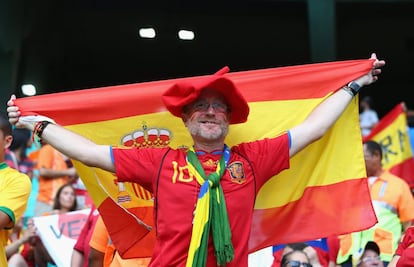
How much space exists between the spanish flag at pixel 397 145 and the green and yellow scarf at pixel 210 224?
18.7ft

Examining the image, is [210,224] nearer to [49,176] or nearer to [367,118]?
[49,176]

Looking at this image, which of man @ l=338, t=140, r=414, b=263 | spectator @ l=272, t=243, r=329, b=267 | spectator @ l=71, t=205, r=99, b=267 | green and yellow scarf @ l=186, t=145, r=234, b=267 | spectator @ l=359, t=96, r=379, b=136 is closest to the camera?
green and yellow scarf @ l=186, t=145, r=234, b=267

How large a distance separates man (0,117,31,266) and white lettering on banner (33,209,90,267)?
6.34ft

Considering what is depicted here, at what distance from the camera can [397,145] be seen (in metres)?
10.2

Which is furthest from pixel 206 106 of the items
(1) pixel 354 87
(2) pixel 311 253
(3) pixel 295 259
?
(2) pixel 311 253

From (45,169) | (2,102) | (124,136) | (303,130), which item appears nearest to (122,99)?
(124,136)

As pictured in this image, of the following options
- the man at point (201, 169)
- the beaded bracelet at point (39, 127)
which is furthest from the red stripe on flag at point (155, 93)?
the man at point (201, 169)

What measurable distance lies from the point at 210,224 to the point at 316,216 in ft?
3.52

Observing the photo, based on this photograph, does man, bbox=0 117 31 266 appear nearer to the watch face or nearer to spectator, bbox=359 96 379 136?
the watch face

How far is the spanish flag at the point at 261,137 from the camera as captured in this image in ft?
17.9

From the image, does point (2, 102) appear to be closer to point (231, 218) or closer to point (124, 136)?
point (124, 136)

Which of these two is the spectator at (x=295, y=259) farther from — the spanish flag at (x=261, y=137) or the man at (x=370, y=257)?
the spanish flag at (x=261, y=137)

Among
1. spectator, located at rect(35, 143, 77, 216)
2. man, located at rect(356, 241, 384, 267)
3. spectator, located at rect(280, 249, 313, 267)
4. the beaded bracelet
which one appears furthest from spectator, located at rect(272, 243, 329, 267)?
spectator, located at rect(35, 143, 77, 216)

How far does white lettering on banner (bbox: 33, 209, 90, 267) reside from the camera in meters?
7.34
